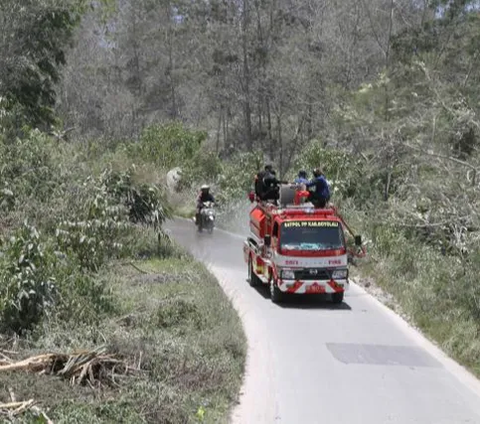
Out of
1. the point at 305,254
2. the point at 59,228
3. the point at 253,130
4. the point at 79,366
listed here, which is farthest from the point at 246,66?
the point at 79,366

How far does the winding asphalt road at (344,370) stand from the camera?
11617 millimetres

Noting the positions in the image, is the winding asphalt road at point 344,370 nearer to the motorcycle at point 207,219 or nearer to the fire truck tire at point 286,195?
the fire truck tire at point 286,195

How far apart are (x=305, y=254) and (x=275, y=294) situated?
1.32 m

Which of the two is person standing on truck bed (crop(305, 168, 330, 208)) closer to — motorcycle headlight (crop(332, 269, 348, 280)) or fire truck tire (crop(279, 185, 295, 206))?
fire truck tire (crop(279, 185, 295, 206))

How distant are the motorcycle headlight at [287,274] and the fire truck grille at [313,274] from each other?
0.10m

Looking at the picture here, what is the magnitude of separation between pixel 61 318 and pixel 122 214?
6329 millimetres

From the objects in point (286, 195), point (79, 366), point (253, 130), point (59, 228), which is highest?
point (286, 195)

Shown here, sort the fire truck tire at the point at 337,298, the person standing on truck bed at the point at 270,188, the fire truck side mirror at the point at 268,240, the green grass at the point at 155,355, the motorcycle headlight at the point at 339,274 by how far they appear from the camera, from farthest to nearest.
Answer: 1. the person standing on truck bed at the point at 270,188
2. the fire truck side mirror at the point at 268,240
3. the fire truck tire at the point at 337,298
4. the motorcycle headlight at the point at 339,274
5. the green grass at the point at 155,355

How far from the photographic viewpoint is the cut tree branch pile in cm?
1002

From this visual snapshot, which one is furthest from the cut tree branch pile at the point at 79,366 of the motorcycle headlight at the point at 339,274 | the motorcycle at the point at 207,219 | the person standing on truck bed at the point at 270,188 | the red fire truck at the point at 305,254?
the motorcycle at the point at 207,219

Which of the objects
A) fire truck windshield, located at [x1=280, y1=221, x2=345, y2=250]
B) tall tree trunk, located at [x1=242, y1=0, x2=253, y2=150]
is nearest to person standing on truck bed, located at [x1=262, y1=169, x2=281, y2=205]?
fire truck windshield, located at [x1=280, y1=221, x2=345, y2=250]

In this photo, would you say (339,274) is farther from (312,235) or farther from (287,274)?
(287,274)

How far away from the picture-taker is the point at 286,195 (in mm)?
21812

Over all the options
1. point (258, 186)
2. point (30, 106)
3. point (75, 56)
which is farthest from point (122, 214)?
point (75, 56)
